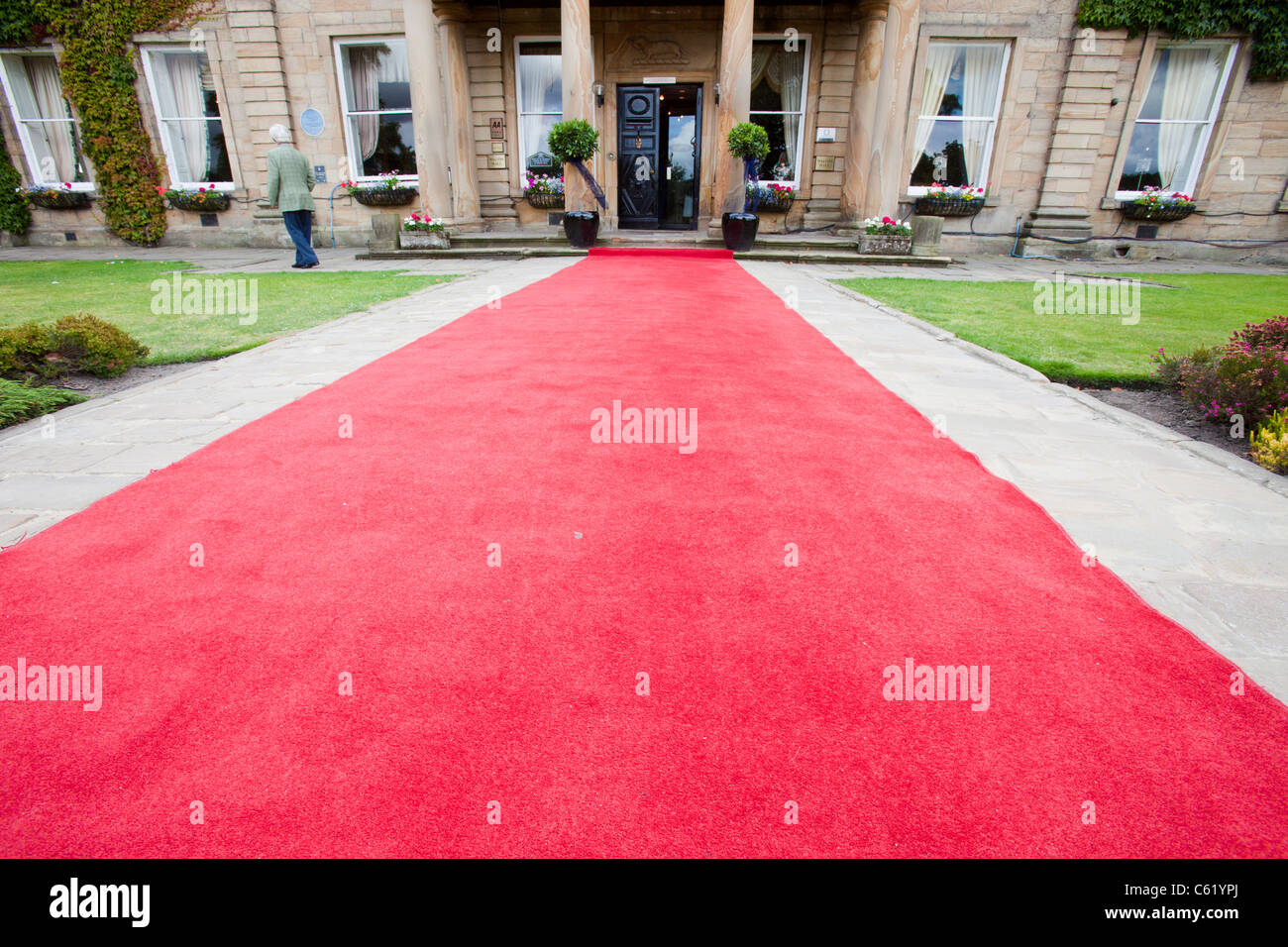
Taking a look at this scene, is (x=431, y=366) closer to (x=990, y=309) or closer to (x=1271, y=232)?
(x=990, y=309)

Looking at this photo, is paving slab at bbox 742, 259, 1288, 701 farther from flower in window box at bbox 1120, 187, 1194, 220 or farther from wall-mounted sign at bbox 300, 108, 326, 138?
wall-mounted sign at bbox 300, 108, 326, 138

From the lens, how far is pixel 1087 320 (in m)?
6.88

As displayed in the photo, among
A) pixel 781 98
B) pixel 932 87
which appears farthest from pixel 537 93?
pixel 932 87

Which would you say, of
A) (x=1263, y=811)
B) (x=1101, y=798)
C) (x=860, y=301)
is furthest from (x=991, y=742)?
(x=860, y=301)

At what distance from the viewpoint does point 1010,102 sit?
13328 millimetres

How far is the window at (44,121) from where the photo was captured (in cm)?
1459

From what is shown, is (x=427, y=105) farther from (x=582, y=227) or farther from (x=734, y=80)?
(x=734, y=80)

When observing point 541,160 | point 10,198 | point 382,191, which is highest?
point 541,160

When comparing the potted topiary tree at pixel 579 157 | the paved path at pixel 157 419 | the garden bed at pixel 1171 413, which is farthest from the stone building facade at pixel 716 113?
the garden bed at pixel 1171 413

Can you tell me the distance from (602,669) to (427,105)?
1347 centimetres

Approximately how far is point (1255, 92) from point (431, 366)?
18032 millimetres

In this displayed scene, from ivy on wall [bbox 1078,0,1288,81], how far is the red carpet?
15135mm
